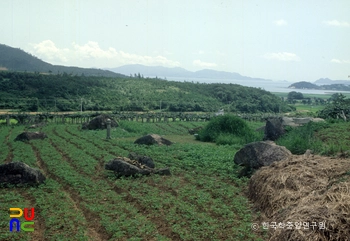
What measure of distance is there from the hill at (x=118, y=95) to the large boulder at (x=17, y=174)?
119 ft

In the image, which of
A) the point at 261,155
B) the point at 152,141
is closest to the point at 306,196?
the point at 261,155

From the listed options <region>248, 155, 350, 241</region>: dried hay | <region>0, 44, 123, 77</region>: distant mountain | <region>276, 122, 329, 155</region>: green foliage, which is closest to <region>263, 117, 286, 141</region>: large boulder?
<region>276, 122, 329, 155</region>: green foliage

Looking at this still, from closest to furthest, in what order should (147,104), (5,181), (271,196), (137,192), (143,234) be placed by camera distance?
(143,234) < (271,196) < (137,192) < (5,181) < (147,104)

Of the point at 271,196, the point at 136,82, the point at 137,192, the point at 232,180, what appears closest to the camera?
the point at 271,196

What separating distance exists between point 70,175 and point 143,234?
523 centimetres

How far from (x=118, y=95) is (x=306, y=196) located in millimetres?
54325

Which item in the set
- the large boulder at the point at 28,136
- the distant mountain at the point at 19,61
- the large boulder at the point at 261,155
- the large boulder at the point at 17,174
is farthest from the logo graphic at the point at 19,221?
the distant mountain at the point at 19,61

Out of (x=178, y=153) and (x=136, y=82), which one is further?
(x=136, y=82)

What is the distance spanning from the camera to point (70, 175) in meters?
11.4

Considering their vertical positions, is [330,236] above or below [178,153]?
above

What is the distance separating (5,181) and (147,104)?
46375 mm

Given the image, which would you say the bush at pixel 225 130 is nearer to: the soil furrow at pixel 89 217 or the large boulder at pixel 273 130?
the large boulder at pixel 273 130

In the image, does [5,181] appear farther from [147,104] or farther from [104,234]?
[147,104]

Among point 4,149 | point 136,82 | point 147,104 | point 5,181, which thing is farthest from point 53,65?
point 5,181
